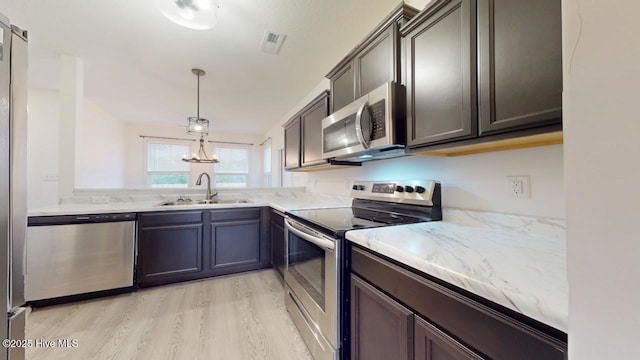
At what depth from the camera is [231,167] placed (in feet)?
20.7

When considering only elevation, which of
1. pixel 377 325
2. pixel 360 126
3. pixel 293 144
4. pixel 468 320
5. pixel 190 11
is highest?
pixel 190 11

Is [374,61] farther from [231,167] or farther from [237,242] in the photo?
[231,167]

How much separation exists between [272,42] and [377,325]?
242 centimetres

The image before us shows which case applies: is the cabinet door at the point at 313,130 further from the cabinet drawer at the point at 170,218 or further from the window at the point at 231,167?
the window at the point at 231,167

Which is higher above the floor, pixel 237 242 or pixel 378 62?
pixel 378 62

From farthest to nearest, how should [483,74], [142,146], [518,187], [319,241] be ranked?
[142,146] → [319,241] → [518,187] → [483,74]

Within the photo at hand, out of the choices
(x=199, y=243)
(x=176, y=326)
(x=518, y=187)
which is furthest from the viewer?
(x=199, y=243)

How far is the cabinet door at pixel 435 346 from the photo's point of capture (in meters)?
0.66

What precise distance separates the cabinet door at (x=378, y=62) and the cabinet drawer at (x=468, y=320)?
44.2 inches

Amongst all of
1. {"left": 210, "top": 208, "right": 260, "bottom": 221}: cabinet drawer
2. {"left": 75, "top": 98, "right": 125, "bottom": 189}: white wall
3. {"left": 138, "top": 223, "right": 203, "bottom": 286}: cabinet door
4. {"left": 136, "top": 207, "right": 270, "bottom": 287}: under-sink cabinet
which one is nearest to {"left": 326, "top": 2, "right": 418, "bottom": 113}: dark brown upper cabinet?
{"left": 210, "top": 208, "right": 260, "bottom": 221}: cabinet drawer

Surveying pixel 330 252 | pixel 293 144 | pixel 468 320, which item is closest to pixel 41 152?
pixel 293 144

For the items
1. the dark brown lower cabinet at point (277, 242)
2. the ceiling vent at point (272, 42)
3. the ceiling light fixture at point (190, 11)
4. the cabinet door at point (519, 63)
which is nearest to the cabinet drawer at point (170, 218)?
the dark brown lower cabinet at point (277, 242)


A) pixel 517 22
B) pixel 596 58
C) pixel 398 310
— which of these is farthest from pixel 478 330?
pixel 517 22

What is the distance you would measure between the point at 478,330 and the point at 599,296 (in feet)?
1.23
